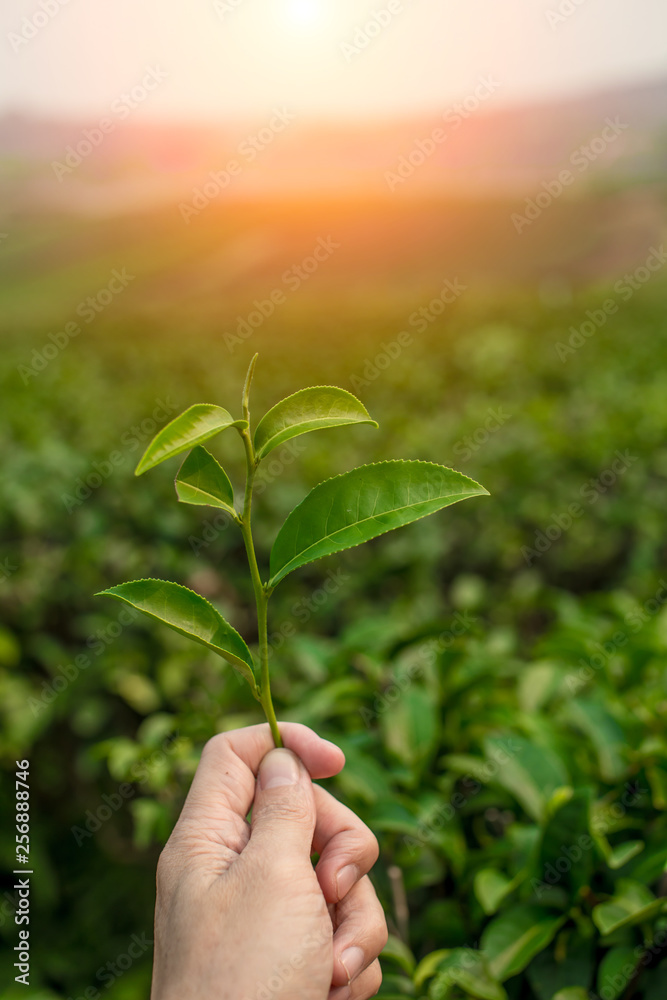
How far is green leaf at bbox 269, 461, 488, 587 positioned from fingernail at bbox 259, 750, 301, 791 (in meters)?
0.32

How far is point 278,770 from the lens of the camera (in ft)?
3.48

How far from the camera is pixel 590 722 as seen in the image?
1.50 m

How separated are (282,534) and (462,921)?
0.89 meters

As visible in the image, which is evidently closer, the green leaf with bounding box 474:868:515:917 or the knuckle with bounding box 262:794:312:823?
the knuckle with bounding box 262:794:312:823

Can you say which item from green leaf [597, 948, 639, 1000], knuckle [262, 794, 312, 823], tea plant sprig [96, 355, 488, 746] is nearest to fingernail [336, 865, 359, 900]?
knuckle [262, 794, 312, 823]

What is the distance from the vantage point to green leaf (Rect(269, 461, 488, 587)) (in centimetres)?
88

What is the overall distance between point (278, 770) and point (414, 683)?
2.34 feet

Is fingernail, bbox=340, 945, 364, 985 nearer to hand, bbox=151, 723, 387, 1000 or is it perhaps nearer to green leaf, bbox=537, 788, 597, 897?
hand, bbox=151, 723, 387, 1000

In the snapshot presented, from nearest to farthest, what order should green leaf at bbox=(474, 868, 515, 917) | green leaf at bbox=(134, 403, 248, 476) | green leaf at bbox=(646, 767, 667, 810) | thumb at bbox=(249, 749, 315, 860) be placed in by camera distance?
green leaf at bbox=(134, 403, 248, 476) → thumb at bbox=(249, 749, 315, 860) → green leaf at bbox=(474, 868, 515, 917) → green leaf at bbox=(646, 767, 667, 810)

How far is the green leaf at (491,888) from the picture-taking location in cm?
120

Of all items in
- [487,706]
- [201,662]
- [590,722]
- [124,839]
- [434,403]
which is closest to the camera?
[590,722]

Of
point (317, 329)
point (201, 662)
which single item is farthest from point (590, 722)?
point (317, 329)

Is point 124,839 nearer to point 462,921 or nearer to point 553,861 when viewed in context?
point 462,921

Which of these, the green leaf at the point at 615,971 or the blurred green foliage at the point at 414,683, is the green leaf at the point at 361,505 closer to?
the blurred green foliage at the point at 414,683
